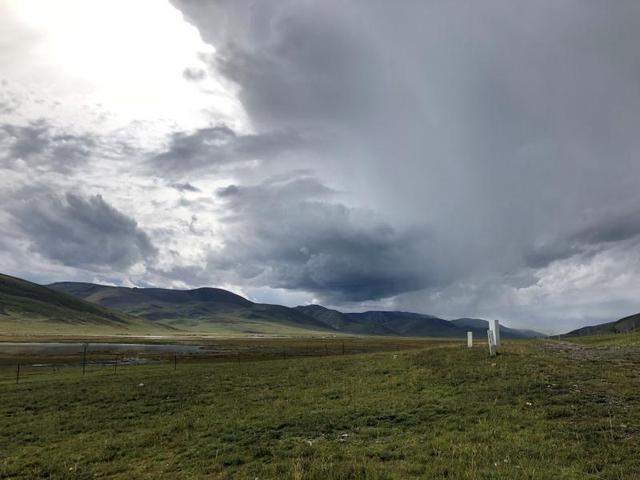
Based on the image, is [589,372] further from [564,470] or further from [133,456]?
[133,456]

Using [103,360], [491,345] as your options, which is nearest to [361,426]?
[491,345]

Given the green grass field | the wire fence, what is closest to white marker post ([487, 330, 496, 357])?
the green grass field

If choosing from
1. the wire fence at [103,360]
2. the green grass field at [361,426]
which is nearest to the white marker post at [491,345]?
the green grass field at [361,426]

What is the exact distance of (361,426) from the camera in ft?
68.1

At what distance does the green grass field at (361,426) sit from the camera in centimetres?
1455

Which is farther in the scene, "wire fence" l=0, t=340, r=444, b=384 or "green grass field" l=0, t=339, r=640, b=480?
"wire fence" l=0, t=340, r=444, b=384

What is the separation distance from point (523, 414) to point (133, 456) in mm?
18657

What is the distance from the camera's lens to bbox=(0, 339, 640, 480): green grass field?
14555 millimetres

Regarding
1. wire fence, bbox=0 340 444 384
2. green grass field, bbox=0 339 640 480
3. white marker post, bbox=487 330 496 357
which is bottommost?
wire fence, bbox=0 340 444 384

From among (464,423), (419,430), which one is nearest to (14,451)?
(419,430)

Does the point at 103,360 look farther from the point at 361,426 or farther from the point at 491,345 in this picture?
the point at 361,426

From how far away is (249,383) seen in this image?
3806 cm

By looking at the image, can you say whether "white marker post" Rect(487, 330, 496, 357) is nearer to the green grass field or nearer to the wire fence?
the green grass field

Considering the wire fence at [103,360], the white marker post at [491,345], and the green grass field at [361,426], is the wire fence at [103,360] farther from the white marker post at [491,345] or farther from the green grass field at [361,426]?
the white marker post at [491,345]
